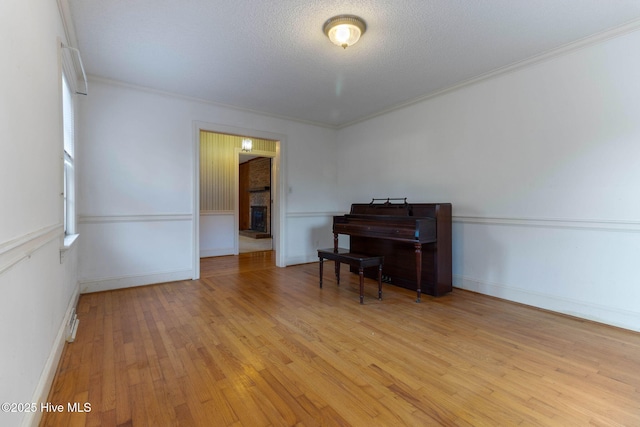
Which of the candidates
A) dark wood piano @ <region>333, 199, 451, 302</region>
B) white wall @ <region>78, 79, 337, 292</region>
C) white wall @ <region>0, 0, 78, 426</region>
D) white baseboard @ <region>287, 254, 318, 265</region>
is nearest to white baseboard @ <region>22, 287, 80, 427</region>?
white wall @ <region>0, 0, 78, 426</region>

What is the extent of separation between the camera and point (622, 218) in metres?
2.43

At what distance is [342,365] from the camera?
185 centimetres

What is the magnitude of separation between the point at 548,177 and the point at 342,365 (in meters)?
2.62

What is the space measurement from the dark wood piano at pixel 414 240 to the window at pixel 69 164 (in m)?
2.87

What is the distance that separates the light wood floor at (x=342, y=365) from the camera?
4.71 feet

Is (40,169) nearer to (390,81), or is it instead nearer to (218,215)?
(390,81)

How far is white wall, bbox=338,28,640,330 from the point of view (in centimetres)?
244

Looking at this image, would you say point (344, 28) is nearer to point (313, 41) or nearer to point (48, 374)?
point (313, 41)

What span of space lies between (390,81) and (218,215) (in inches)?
160

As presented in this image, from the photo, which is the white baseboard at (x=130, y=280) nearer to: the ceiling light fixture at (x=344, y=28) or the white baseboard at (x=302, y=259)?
the white baseboard at (x=302, y=259)

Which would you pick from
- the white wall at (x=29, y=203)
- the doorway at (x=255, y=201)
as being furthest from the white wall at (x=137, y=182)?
the doorway at (x=255, y=201)

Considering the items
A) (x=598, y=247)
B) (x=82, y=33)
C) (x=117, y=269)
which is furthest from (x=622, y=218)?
(x=117, y=269)

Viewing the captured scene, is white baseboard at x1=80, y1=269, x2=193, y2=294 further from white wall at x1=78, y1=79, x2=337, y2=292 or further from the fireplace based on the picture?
the fireplace

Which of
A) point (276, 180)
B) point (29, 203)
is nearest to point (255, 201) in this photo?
point (276, 180)
